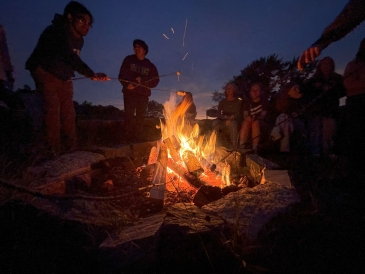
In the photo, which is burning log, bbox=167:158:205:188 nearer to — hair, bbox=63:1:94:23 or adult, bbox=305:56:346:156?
adult, bbox=305:56:346:156

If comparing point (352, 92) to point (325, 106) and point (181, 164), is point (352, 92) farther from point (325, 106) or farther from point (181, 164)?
point (181, 164)

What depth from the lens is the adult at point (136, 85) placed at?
498cm

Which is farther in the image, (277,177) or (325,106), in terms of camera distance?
(325,106)

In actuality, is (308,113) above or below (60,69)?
below

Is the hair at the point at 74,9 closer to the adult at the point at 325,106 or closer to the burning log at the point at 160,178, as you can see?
the burning log at the point at 160,178

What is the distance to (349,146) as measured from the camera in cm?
238

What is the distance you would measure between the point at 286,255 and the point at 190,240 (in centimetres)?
66

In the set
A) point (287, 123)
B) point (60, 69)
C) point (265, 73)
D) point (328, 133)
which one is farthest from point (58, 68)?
point (265, 73)

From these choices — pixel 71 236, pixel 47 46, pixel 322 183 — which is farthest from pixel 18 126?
pixel 322 183

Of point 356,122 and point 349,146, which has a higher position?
point 356,122

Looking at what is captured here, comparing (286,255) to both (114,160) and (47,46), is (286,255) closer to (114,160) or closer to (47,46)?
(114,160)

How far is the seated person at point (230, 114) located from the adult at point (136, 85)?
1.86 metres

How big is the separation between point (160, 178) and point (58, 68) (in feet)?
7.24

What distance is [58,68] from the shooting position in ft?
10.9
